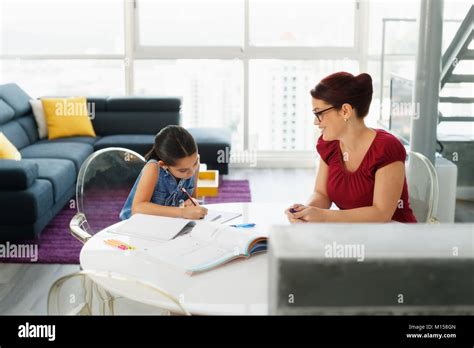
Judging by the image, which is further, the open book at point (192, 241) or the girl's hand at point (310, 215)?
the girl's hand at point (310, 215)

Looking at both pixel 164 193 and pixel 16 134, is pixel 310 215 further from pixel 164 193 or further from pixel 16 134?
pixel 16 134

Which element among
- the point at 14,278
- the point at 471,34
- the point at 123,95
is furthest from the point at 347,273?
the point at 123,95

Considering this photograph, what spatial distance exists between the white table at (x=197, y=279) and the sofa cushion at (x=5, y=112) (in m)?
3.09

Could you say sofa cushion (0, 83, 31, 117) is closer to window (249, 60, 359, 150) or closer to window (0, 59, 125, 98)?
window (0, 59, 125, 98)

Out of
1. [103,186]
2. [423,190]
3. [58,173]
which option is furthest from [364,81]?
[58,173]

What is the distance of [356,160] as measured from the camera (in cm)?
233

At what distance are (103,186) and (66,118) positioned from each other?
3.02m

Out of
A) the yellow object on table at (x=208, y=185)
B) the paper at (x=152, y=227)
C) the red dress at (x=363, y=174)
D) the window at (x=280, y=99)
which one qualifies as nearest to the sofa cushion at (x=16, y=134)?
the yellow object on table at (x=208, y=185)

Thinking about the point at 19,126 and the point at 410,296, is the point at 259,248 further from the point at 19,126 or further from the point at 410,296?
the point at 19,126

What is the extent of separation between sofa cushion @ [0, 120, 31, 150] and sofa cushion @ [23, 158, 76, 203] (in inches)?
16.0

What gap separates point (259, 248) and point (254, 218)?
365 millimetres

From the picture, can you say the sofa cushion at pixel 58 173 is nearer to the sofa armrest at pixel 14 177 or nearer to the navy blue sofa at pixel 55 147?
the navy blue sofa at pixel 55 147

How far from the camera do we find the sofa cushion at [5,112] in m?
4.82

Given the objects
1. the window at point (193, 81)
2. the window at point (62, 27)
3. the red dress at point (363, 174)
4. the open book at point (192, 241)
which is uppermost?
the window at point (62, 27)
